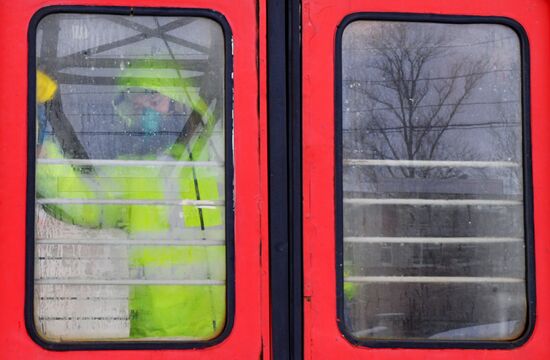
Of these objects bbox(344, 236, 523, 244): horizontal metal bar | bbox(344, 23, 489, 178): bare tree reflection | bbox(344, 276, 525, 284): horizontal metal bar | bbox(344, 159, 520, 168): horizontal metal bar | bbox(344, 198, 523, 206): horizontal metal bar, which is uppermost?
bbox(344, 23, 489, 178): bare tree reflection

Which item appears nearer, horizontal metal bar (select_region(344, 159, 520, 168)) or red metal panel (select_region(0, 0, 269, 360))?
red metal panel (select_region(0, 0, 269, 360))

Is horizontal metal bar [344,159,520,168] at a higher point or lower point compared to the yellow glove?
lower

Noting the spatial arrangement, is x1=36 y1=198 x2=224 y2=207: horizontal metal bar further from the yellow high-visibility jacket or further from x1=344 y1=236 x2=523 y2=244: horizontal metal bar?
x1=344 y1=236 x2=523 y2=244: horizontal metal bar

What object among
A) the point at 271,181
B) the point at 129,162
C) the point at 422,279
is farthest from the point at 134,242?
the point at 422,279

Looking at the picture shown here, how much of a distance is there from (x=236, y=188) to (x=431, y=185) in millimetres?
537

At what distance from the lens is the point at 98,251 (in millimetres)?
2096

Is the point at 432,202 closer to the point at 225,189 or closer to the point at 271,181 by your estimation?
the point at 271,181

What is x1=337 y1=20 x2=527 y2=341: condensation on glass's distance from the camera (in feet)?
7.06

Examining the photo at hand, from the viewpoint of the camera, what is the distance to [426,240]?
216 cm

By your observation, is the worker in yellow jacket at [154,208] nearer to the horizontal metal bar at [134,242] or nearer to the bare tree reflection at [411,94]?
the horizontal metal bar at [134,242]

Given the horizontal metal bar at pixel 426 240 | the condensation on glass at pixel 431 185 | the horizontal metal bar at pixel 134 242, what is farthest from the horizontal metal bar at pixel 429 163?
the horizontal metal bar at pixel 134 242

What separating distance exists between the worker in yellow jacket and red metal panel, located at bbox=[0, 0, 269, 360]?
0.05 meters

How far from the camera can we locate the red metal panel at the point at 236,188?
2.06 m

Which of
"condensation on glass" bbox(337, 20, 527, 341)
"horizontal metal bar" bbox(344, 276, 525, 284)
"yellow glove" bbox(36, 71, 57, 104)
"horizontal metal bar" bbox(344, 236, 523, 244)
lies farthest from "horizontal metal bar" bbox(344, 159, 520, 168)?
"yellow glove" bbox(36, 71, 57, 104)
